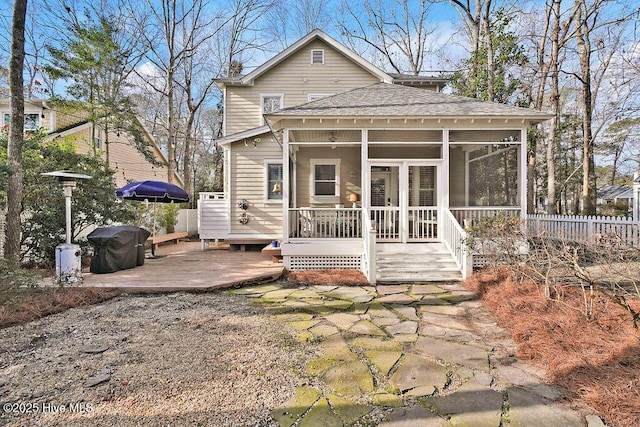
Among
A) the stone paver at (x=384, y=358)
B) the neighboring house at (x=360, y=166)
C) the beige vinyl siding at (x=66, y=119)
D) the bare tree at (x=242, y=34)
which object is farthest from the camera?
the bare tree at (x=242, y=34)

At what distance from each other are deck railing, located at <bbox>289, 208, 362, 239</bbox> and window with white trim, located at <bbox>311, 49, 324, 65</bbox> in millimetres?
7055

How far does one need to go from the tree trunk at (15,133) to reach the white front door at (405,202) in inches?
269

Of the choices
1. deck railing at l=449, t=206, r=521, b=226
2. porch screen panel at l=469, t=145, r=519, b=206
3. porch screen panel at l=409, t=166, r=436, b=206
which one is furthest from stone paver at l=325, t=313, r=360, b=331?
porch screen panel at l=469, t=145, r=519, b=206

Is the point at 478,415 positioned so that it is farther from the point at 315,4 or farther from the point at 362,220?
the point at 315,4

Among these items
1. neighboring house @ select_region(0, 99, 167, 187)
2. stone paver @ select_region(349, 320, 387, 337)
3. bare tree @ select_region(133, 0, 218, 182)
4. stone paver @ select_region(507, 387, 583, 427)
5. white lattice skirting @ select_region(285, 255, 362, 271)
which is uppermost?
bare tree @ select_region(133, 0, 218, 182)

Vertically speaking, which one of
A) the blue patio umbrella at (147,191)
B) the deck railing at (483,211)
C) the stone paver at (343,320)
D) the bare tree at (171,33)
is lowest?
the stone paver at (343,320)

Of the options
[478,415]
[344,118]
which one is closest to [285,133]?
[344,118]

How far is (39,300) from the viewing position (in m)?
4.80

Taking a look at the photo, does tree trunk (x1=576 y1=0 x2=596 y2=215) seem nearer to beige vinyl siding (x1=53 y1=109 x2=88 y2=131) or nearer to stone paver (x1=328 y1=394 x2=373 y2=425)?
stone paver (x1=328 y1=394 x2=373 y2=425)

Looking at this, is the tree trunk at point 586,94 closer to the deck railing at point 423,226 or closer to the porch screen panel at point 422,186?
the porch screen panel at point 422,186

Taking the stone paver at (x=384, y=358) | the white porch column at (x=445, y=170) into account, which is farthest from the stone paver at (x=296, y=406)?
the white porch column at (x=445, y=170)

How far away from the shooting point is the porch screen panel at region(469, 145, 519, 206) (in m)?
9.03

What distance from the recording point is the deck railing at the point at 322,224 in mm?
7375

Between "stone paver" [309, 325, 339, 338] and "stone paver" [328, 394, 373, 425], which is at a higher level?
"stone paver" [309, 325, 339, 338]
